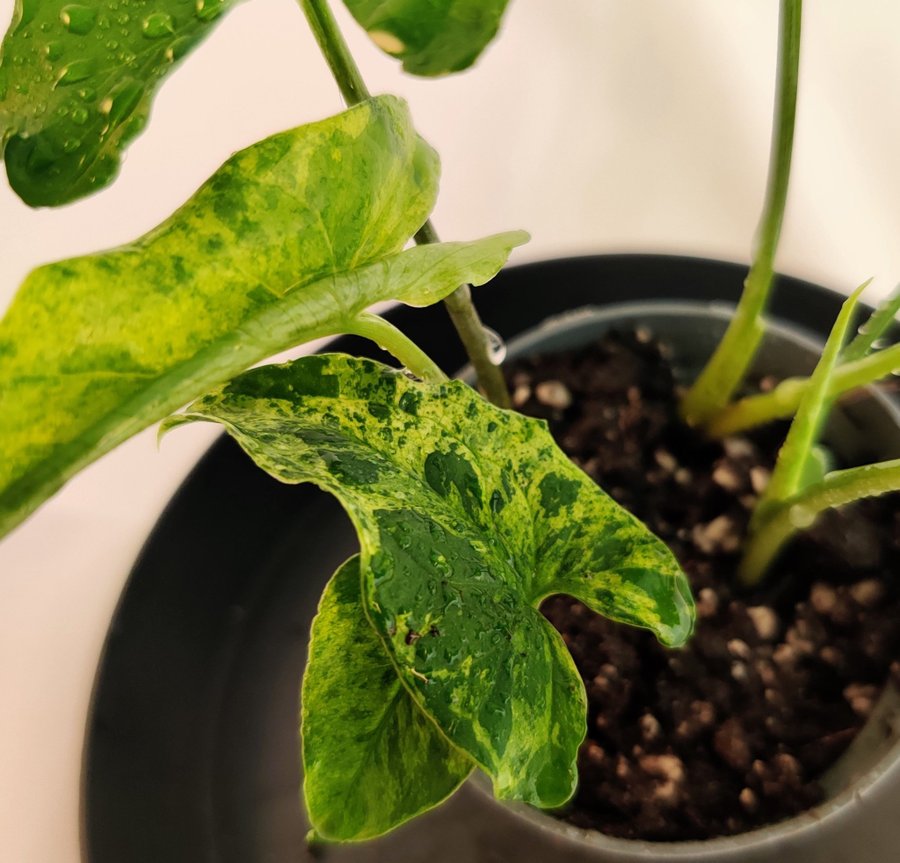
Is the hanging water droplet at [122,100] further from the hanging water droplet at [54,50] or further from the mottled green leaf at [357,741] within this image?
the mottled green leaf at [357,741]

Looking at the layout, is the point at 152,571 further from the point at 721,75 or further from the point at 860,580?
the point at 721,75

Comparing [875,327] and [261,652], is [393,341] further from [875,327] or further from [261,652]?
[261,652]

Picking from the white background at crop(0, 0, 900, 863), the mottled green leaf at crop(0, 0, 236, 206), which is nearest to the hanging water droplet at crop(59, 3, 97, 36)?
the mottled green leaf at crop(0, 0, 236, 206)

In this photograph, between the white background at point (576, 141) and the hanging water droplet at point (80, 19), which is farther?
the white background at point (576, 141)

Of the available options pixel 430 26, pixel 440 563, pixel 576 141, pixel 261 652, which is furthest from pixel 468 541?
pixel 576 141

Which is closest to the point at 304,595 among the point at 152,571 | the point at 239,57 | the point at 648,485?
the point at 152,571

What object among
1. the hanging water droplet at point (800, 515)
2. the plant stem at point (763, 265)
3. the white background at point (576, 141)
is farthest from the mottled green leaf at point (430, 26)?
the white background at point (576, 141)
